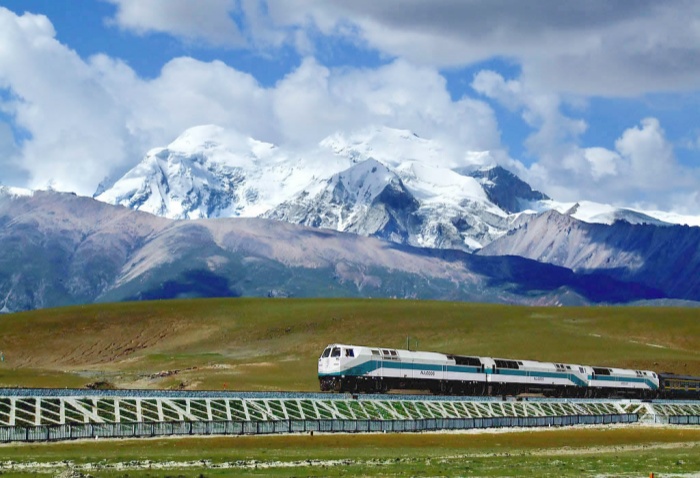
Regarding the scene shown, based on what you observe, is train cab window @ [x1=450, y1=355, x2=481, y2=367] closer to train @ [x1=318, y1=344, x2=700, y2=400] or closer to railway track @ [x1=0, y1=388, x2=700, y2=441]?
train @ [x1=318, y1=344, x2=700, y2=400]

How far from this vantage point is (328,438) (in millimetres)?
95688

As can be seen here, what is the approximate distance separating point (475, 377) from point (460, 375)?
2.09 metres

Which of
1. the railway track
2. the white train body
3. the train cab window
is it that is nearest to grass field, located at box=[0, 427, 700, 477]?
the railway track

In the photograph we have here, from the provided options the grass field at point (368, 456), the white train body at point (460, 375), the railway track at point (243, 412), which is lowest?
the grass field at point (368, 456)

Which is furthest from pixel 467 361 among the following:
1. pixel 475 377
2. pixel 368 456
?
pixel 368 456

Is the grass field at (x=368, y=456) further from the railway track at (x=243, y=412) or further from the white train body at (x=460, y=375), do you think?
the white train body at (x=460, y=375)

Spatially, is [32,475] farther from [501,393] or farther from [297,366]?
[297,366]

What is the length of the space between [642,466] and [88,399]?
41.9 metres

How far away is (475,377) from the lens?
132625 mm

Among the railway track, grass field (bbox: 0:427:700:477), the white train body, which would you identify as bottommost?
grass field (bbox: 0:427:700:477)

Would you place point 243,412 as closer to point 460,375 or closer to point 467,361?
point 460,375

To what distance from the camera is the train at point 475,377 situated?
120 m

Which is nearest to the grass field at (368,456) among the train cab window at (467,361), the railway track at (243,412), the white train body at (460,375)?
the railway track at (243,412)

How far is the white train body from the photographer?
395ft
